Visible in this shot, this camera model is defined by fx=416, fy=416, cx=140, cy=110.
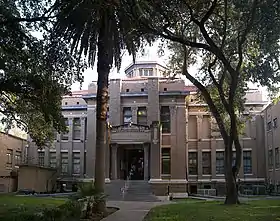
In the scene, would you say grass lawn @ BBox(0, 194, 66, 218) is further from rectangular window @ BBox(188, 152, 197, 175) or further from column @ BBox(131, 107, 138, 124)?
rectangular window @ BBox(188, 152, 197, 175)

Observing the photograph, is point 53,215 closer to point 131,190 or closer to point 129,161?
point 131,190

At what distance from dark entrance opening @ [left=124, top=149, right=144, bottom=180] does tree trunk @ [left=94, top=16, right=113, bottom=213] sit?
80.1ft

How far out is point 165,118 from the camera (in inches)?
1609

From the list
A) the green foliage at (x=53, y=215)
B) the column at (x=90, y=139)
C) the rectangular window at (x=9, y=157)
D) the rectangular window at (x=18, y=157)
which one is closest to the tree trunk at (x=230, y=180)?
the green foliage at (x=53, y=215)

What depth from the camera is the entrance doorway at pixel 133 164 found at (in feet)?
137

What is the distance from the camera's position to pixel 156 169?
124ft

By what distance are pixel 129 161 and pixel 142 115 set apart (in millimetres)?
5092

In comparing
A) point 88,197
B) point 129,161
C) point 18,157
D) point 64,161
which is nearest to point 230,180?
point 88,197

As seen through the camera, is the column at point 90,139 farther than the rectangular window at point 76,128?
No

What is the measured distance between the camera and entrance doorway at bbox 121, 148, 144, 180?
137 ft

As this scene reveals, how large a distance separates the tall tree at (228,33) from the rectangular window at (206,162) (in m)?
17.2

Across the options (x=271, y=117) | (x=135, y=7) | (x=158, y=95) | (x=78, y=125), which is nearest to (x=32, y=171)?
(x=78, y=125)

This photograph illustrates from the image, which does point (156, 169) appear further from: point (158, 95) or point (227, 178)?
point (227, 178)

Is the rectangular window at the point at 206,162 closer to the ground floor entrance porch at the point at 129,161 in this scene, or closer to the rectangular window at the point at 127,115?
the ground floor entrance porch at the point at 129,161
